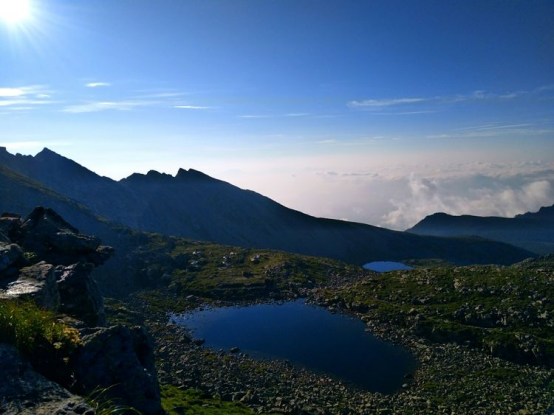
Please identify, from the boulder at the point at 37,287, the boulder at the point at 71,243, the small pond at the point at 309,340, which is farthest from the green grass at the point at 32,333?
the small pond at the point at 309,340

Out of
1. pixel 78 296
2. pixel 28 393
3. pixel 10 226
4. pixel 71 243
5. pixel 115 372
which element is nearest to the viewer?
pixel 28 393

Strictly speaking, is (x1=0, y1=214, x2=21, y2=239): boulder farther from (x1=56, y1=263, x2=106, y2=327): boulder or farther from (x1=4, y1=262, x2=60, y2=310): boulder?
(x1=4, y1=262, x2=60, y2=310): boulder

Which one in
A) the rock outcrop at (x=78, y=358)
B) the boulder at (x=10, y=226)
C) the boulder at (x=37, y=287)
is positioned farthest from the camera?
the boulder at (x=10, y=226)

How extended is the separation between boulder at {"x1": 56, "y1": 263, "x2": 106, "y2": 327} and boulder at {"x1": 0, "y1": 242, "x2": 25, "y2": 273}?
Result: 480 cm

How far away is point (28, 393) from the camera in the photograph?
48.6 feet

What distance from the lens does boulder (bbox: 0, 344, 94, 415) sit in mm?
13812

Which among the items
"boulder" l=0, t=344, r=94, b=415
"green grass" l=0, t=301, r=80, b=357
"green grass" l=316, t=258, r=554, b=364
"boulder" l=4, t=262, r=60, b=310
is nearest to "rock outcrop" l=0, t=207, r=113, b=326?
"boulder" l=4, t=262, r=60, b=310

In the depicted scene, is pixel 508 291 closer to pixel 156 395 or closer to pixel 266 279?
pixel 266 279

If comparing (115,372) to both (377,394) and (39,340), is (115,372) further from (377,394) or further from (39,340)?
(377,394)

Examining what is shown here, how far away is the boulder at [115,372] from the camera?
1772cm

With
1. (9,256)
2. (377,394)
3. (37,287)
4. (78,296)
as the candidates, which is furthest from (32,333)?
(377,394)

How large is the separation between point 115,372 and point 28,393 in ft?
14.6

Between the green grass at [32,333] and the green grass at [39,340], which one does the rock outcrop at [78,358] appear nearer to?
the green grass at [39,340]

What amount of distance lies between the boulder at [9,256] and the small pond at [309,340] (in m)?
38.2
